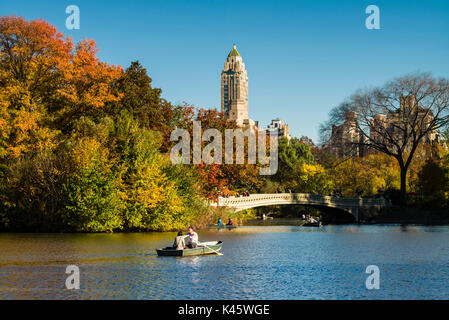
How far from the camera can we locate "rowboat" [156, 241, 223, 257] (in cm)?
3165

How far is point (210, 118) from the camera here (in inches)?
2756

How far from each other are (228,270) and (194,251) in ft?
19.2

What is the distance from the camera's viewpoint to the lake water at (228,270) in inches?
850

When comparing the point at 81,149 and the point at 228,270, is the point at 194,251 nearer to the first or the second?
the point at 228,270

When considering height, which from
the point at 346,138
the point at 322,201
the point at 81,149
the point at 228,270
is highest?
the point at 346,138

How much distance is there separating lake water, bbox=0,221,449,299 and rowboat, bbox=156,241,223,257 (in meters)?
0.33

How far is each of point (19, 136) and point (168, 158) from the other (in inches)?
519

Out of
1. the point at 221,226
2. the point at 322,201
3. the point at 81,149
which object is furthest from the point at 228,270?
the point at 322,201

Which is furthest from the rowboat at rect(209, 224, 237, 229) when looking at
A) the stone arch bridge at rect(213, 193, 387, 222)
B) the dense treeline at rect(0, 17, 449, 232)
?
the stone arch bridge at rect(213, 193, 387, 222)

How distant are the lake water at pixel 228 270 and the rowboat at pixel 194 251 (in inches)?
13.1

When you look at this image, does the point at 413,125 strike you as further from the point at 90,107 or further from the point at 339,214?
the point at 90,107

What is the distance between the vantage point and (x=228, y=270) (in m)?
27.5

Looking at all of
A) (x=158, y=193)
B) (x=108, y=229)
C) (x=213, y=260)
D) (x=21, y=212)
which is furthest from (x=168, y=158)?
(x=213, y=260)
